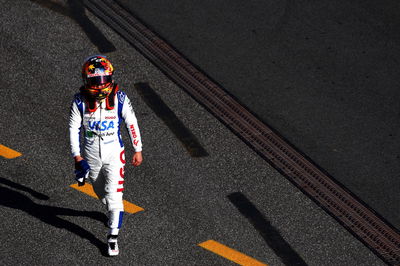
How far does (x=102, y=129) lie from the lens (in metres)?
7.91

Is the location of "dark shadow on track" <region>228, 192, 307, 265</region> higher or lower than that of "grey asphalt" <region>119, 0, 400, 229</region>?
lower

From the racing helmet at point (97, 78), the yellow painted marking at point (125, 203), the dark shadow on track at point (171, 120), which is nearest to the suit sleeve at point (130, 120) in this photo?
the racing helmet at point (97, 78)

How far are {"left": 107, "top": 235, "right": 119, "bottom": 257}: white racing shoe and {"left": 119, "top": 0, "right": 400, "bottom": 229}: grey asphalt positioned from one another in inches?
119

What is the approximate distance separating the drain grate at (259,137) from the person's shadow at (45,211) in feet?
8.13

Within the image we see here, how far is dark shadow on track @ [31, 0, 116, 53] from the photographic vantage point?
38.4ft

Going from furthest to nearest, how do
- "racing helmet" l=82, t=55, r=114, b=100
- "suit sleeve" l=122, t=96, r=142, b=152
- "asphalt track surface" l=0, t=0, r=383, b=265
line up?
1. "asphalt track surface" l=0, t=0, r=383, b=265
2. "suit sleeve" l=122, t=96, r=142, b=152
3. "racing helmet" l=82, t=55, r=114, b=100

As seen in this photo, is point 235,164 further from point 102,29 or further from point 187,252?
point 102,29

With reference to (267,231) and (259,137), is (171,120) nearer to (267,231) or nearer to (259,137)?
(259,137)

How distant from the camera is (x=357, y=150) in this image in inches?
398

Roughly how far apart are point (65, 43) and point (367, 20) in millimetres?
4953

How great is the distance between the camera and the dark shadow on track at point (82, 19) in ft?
38.4

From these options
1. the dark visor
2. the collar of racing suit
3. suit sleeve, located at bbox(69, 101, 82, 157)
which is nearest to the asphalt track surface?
suit sleeve, located at bbox(69, 101, 82, 157)

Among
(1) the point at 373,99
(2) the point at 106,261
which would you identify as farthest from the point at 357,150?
(2) the point at 106,261

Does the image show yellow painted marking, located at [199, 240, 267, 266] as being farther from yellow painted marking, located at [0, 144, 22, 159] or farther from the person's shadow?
yellow painted marking, located at [0, 144, 22, 159]
